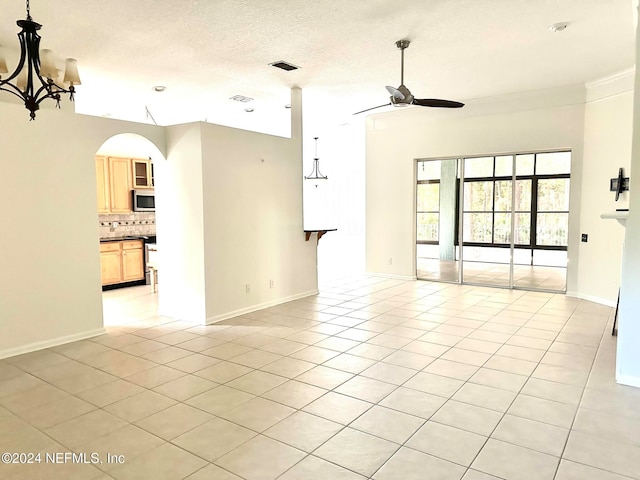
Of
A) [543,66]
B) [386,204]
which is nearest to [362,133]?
[386,204]

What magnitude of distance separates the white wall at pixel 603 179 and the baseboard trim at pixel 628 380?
290 centimetres

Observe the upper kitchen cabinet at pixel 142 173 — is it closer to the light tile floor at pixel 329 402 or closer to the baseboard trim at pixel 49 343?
the light tile floor at pixel 329 402

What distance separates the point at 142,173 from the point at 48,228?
12.1 ft

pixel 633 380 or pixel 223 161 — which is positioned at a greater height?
pixel 223 161

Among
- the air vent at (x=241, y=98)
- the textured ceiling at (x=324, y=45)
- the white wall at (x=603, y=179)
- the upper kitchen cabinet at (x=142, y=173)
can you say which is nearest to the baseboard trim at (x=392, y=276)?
the white wall at (x=603, y=179)

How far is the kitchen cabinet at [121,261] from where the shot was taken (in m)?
7.15

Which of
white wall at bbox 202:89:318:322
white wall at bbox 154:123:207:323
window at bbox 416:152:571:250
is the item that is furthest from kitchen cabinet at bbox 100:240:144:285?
window at bbox 416:152:571:250

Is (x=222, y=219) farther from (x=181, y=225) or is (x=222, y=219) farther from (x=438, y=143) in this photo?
(x=438, y=143)

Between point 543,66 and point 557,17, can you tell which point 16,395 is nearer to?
point 557,17

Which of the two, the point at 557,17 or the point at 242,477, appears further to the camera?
the point at 557,17

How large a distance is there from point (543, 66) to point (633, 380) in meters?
3.80

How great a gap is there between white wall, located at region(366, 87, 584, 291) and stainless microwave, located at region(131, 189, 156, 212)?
404 cm

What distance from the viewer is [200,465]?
2371 mm

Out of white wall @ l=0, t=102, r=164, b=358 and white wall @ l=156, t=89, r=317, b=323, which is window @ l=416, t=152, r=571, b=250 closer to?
white wall @ l=156, t=89, r=317, b=323
